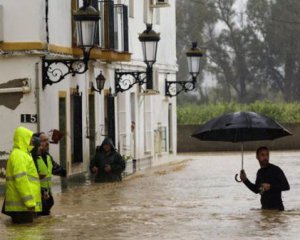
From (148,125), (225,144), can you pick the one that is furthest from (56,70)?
(225,144)

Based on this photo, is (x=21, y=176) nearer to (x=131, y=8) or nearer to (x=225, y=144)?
(x=131, y=8)

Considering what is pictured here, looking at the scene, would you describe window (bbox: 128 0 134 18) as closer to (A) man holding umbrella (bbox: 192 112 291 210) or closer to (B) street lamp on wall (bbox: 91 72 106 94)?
(B) street lamp on wall (bbox: 91 72 106 94)

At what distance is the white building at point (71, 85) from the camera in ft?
95.2

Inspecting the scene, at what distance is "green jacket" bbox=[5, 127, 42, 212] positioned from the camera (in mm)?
19141

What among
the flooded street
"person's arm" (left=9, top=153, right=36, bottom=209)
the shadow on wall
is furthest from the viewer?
the shadow on wall

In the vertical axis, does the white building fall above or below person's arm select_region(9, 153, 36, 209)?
above

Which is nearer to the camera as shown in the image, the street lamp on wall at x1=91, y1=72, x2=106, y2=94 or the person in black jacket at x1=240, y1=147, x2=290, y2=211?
the person in black jacket at x1=240, y1=147, x2=290, y2=211

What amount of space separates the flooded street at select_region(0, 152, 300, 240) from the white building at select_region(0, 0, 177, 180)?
1843mm

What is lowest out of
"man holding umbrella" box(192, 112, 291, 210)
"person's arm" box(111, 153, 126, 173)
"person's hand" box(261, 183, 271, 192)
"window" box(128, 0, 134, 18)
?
"person's arm" box(111, 153, 126, 173)

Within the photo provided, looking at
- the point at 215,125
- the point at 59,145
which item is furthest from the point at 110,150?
the point at 215,125

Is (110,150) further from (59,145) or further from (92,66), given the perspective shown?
(92,66)

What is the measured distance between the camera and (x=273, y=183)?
2016cm

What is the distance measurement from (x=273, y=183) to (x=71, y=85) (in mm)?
12522

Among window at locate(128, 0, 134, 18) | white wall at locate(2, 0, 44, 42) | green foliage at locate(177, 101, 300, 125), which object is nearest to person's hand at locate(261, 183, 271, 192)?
white wall at locate(2, 0, 44, 42)
